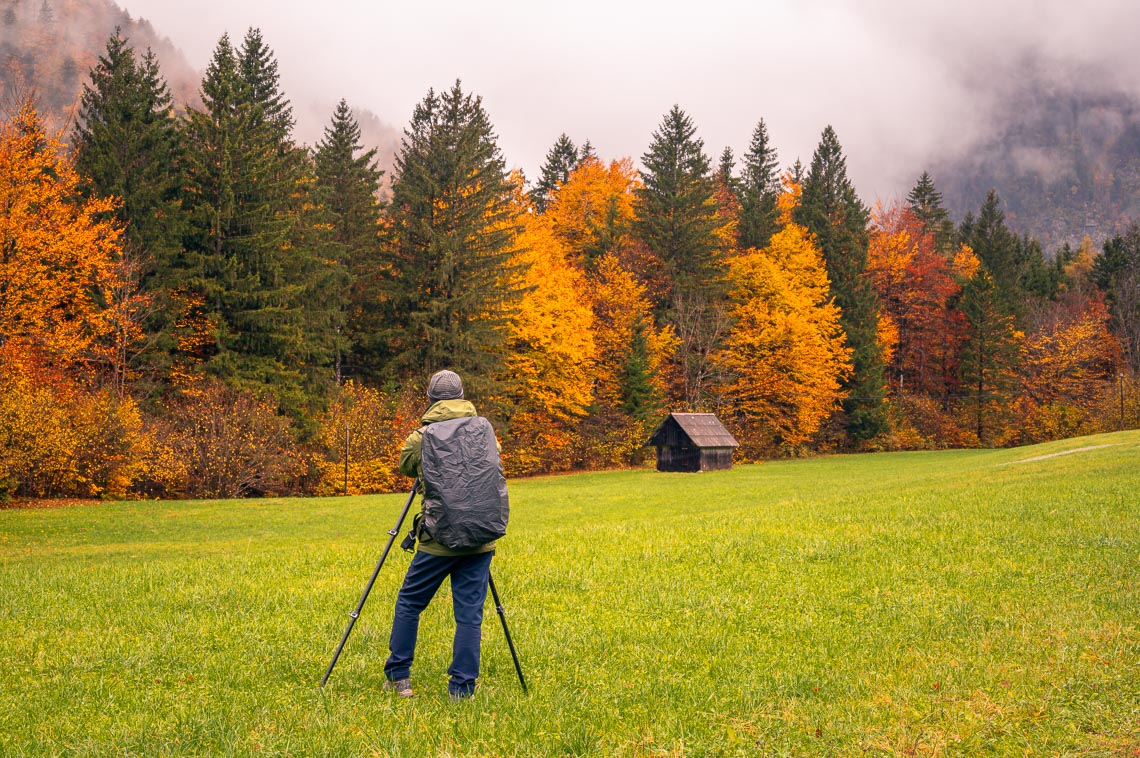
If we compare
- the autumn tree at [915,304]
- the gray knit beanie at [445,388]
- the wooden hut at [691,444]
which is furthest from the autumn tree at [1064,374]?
the gray knit beanie at [445,388]

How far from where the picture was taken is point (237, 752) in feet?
16.0

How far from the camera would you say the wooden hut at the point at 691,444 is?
4381cm

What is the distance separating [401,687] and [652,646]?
8.30ft

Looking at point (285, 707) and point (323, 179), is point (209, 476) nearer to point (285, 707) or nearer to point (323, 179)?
point (323, 179)

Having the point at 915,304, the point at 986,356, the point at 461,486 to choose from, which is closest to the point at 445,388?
the point at 461,486

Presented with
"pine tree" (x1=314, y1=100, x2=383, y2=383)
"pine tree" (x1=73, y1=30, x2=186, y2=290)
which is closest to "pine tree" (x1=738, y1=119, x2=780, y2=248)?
"pine tree" (x1=314, y1=100, x2=383, y2=383)

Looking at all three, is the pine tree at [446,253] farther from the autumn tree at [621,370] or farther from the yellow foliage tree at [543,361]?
the autumn tree at [621,370]

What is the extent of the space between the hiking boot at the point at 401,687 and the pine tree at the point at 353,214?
39473mm

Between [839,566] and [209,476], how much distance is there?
2916 cm

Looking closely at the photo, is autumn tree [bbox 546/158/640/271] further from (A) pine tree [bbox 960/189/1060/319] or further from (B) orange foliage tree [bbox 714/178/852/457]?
(A) pine tree [bbox 960/189/1060/319]

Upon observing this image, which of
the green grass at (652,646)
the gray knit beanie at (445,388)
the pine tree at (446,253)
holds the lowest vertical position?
the green grass at (652,646)

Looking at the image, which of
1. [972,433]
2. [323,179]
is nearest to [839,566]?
[323,179]

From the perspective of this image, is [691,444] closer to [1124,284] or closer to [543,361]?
[543,361]

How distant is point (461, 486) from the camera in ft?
19.0
